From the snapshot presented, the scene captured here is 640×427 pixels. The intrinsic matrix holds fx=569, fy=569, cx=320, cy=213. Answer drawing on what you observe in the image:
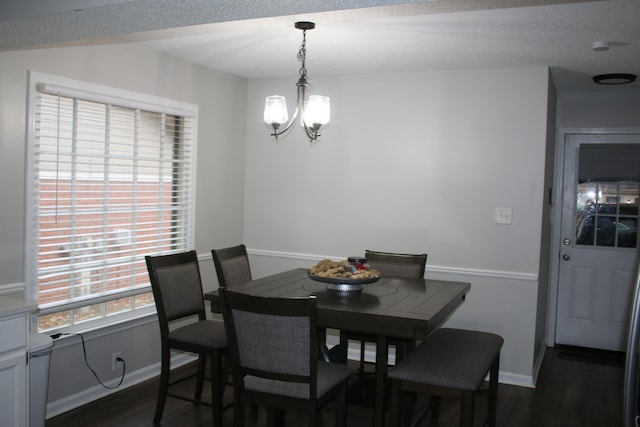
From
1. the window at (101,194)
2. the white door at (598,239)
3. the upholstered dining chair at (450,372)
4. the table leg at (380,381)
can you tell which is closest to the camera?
the upholstered dining chair at (450,372)

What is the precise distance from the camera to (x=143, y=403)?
11.9 ft

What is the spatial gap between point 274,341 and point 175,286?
1193 mm

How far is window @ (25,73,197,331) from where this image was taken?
329cm

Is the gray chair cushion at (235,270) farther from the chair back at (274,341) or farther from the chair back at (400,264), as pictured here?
the chair back at (274,341)

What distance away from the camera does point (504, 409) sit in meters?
3.72

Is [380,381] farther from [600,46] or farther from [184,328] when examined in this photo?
[600,46]

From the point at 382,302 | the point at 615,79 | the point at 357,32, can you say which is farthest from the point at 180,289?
the point at 615,79

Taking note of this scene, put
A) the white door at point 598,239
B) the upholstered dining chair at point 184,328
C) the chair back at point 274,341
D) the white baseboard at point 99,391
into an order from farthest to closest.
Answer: the white door at point 598,239 < the white baseboard at point 99,391 < the upholstered dining chair at point 184,328 < the chair back at point 274,341

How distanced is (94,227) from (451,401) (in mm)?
2612

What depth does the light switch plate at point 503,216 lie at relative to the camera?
13.8 feet

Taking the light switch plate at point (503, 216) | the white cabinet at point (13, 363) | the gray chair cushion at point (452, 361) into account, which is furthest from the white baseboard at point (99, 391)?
the light switch plate at point (503, 216)

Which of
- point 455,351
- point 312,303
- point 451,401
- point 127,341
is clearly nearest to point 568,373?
point 451,401

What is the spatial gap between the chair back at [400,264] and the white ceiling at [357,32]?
140cm

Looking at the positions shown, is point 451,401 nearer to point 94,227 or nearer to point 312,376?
point 312,376
